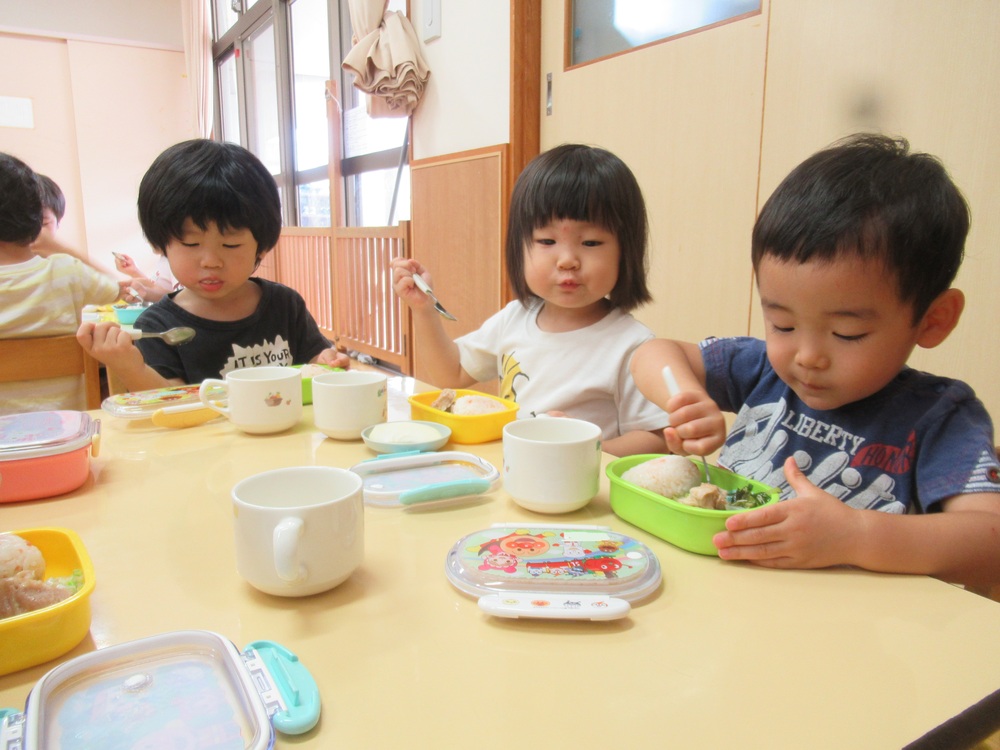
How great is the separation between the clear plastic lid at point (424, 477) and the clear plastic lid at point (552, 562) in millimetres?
83

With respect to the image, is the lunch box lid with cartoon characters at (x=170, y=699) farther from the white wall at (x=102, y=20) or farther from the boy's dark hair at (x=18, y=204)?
the white wall at (x=102, y=20)

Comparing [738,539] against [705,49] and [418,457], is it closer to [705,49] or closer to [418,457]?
[418,457]

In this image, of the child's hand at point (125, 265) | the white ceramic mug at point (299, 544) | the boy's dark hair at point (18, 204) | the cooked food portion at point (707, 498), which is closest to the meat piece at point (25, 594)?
the white ceramic mug at point (299, 544)

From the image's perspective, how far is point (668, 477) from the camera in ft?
2.01

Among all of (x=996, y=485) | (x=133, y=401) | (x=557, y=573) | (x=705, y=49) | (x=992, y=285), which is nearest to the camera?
(x=557, y=573)

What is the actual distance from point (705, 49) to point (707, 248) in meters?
0.49

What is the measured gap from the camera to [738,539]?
1.73 ft

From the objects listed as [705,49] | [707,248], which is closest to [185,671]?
[707,248]

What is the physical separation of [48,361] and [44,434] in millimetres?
497

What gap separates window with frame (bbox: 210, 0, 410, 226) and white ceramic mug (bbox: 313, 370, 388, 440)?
2.58 m

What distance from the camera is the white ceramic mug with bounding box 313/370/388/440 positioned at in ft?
2.79

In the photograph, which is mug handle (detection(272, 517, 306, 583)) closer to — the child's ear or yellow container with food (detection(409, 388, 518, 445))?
yellow container with food (detection(409, 388, 518, 445))

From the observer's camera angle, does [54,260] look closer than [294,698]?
No

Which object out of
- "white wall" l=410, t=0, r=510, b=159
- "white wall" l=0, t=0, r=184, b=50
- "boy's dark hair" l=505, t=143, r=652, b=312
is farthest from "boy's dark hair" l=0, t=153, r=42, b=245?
"white wall" l=0, t=0, r=184, b=50
